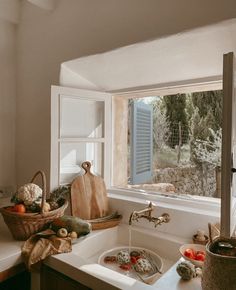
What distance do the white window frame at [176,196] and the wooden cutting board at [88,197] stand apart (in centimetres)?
13

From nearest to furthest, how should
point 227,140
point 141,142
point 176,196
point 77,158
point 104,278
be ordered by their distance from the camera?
1. point 227,140
2. point 104,278
3. point 176,196
4. point 77,158
5. point 141,142

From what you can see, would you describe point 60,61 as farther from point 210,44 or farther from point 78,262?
point 78,262

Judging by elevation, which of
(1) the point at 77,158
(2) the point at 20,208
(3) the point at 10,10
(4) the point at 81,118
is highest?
(3) the point at 10,10

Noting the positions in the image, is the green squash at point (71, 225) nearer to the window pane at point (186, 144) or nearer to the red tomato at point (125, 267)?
the red tomato at point (125, 267)

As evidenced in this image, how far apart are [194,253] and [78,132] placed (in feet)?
3.78

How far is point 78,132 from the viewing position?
1.88 metres

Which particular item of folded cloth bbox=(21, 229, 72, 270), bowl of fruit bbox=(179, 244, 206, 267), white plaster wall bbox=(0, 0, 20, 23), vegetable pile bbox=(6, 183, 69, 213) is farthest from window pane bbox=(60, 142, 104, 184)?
white plaster wall bbox=(0, 0, 20, 23)

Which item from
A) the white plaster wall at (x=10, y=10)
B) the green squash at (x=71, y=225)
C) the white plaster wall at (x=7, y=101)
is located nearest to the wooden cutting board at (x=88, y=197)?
the green squash at (x=71, y=225)

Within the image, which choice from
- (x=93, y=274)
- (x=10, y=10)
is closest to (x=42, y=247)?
(x=93, y=274)

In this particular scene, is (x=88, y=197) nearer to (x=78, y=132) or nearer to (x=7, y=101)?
(x=78, y=132)

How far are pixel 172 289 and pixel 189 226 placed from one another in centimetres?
51

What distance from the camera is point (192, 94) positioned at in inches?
68.6

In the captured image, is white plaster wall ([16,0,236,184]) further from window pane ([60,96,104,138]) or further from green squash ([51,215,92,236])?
green squash ([51,215,92,236])

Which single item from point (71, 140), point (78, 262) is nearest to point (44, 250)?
point (78, 262)
